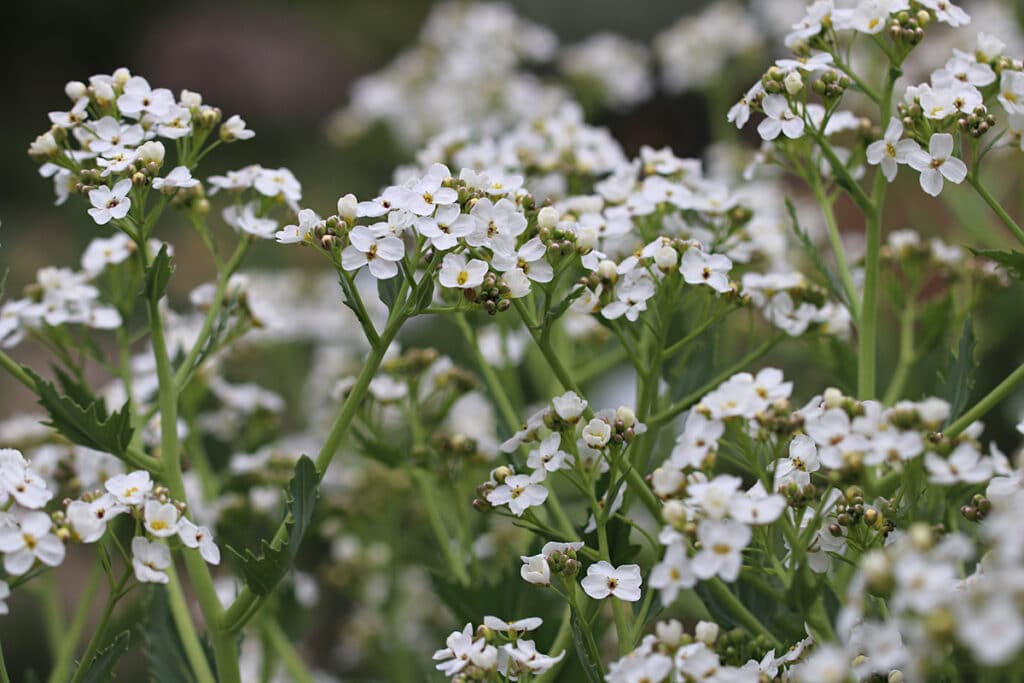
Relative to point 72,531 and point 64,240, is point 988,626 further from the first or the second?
point 64,240

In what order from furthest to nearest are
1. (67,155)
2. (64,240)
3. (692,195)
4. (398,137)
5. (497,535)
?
(64,240), (398,137), (497,535), (692,195), (67,155)

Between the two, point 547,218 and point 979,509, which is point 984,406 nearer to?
point 979,509

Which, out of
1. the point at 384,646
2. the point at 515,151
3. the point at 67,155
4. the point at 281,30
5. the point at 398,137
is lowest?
the point at 384,646

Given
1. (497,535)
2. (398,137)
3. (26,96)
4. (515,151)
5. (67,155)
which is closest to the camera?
(67,155)

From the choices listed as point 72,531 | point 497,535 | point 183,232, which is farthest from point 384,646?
point 183,232

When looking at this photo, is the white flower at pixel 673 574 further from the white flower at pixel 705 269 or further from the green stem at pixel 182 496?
the green stem at pixel 182 496

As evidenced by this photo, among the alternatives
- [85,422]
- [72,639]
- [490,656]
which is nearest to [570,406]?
[490,656]

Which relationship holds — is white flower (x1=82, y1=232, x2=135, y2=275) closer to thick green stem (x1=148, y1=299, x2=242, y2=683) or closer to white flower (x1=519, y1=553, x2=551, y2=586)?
thick green stem (x1=148, y1=299, x2=242, y2=683)

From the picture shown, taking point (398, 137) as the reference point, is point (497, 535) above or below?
below
